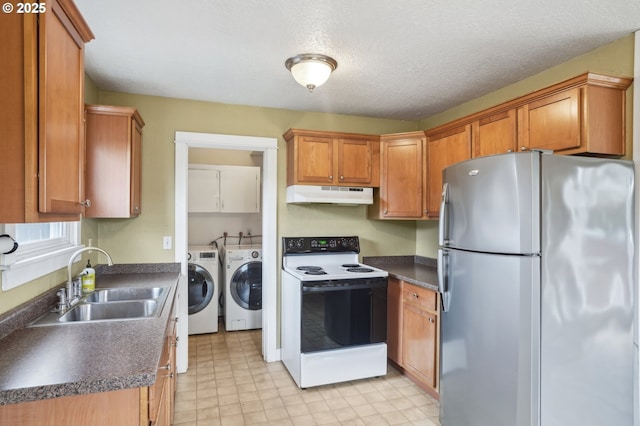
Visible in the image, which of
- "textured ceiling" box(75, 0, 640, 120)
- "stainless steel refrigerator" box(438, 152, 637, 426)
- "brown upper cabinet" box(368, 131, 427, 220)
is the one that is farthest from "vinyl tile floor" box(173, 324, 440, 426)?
"textured ceiling" box(75, 0, 640, 120)

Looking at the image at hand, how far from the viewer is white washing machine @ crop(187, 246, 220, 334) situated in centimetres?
414

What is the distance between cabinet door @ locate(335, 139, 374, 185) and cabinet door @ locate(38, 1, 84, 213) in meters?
2.26

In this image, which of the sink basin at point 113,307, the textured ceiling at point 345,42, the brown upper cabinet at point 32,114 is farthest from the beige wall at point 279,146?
the brown upper cabinet at point 32,114

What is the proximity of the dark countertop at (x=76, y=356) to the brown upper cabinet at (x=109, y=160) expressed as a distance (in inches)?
31.2

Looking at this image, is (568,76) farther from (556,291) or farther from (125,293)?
(125,293)

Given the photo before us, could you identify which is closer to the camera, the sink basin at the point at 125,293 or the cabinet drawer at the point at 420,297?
the sink basin at the point at 125,293

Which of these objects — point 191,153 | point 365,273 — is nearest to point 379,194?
point 365,273

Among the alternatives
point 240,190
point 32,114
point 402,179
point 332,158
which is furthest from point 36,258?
point 240,190

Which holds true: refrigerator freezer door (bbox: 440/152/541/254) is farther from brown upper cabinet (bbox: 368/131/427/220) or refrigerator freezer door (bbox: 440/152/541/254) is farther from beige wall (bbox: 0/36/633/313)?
brown upper cabinet (bbox: 368/131/427/220)

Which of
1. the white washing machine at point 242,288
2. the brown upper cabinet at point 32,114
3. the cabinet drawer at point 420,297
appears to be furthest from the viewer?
the white washing machine at point 242,288

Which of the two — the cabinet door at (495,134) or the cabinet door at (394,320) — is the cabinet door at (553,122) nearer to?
the cabinet door at (495,134)

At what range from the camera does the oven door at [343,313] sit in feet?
9.64

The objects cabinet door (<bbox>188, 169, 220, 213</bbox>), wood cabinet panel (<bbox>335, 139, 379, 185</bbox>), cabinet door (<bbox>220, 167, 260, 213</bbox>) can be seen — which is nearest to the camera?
wood cabinet panel (<bbox>335, 139, 379, 185</bbox>)

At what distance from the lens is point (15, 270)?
1.62 m
